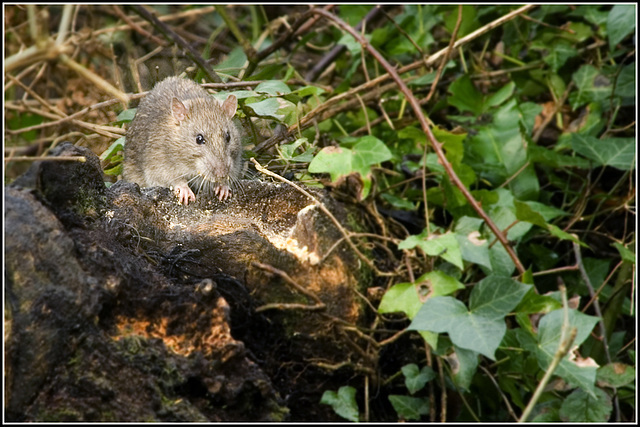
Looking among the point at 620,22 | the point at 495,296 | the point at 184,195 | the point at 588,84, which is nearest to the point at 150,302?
the point at 184,195

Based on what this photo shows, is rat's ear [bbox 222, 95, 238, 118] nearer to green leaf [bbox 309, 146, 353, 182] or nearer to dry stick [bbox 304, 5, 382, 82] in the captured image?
green leaf [bbox 309, 146, 353, 182]

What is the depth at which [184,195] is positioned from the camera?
2.20 m

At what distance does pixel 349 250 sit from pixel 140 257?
0.74 meters

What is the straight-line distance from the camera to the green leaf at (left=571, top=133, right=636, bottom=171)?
311 centimetres

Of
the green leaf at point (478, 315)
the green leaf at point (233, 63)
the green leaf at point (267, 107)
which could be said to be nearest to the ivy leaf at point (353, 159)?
the green leaf at point (267, 107)

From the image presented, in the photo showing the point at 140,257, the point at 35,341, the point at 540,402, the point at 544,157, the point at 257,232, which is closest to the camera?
the point at 35,341

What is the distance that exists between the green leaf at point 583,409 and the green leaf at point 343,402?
0.80m

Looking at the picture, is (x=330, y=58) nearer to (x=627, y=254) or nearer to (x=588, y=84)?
(x=588, y=84)

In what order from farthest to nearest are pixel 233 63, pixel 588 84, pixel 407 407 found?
pixel 588 84, pixel 233 63, pixel 407 407

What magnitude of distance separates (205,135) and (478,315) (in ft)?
4.27

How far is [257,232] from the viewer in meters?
1.94

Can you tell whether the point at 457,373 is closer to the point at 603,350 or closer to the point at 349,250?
the point at 349,250

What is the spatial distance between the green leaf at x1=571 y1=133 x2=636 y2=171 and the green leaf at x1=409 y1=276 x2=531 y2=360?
1.18 metres

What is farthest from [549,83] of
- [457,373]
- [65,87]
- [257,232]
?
[65,87]
